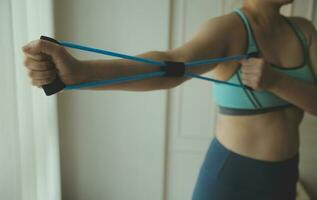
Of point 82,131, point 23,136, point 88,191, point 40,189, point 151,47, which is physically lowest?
point 88,191

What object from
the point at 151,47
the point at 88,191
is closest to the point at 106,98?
the point at 151,47

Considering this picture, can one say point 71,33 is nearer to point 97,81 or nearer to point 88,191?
point 88,191

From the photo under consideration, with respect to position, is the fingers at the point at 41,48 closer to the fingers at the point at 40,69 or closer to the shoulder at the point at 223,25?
the fingers at the point at 40,69

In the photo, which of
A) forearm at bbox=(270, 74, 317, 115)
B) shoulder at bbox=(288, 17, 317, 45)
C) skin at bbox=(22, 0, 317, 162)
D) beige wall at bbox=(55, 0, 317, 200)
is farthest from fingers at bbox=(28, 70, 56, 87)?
beige wall at bbox=(55, 0, 317, 200)

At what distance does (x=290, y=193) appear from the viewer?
1.08m

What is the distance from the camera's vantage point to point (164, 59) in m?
0.79

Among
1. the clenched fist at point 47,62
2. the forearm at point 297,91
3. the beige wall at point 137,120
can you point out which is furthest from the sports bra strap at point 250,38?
the beige wall at point 137,120

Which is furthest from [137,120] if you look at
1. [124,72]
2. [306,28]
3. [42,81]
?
[42,81]

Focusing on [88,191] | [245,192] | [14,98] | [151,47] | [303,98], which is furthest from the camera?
[88,191]

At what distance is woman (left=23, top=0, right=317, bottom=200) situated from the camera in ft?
2.83

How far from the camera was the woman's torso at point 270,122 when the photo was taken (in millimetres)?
971

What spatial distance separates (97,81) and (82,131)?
120cm

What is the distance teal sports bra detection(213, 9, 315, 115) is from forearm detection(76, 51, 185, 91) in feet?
0.66

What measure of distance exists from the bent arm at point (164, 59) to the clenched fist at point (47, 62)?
1.2 inches
